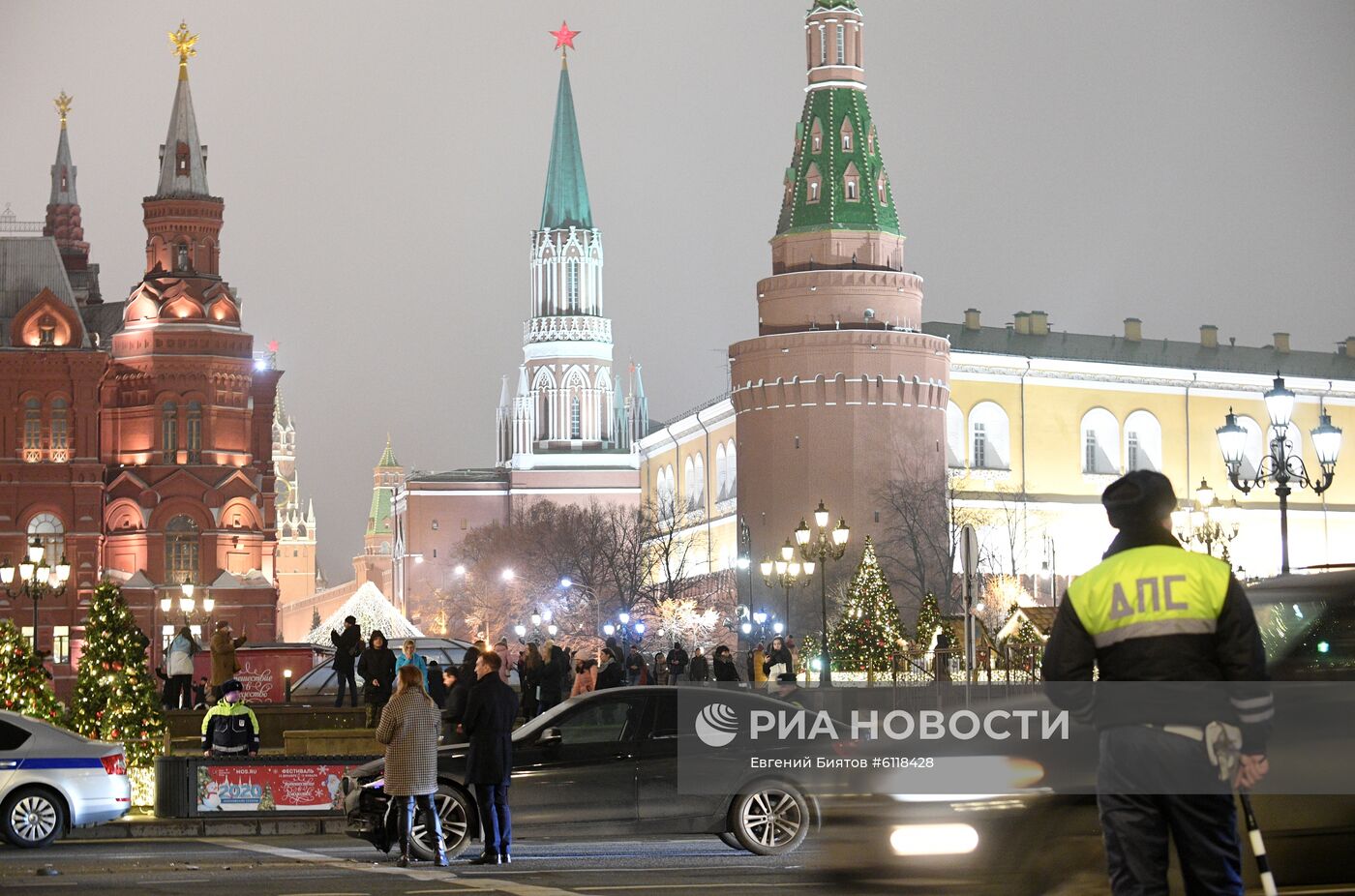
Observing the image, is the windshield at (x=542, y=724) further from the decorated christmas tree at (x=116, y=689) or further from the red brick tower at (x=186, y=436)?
the red brick tower at (x=186, y=436)

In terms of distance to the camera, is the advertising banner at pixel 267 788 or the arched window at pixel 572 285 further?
the arched window at pixel 572 285

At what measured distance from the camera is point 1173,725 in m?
7.89

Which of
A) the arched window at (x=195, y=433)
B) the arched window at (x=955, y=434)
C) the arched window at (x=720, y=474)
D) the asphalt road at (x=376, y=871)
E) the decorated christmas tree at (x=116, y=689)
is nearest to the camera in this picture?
the asphalt road at (x=376, y=871)

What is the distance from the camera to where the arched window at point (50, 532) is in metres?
82.3

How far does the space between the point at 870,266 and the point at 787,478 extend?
31.0 ft

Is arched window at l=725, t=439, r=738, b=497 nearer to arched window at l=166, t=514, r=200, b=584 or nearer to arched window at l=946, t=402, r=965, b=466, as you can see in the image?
arched window at l=946, t=402, r=965, b=466

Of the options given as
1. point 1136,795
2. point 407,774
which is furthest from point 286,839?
point 1136,795

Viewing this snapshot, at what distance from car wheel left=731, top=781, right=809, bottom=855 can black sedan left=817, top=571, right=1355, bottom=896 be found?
6.24 metres

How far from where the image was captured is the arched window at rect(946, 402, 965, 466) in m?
97.8

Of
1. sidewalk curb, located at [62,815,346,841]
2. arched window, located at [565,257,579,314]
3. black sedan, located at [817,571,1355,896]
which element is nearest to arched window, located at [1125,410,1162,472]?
arched window, located at [565,257,579,314]

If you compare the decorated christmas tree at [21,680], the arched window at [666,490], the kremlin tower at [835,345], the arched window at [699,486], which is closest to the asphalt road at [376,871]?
the decorated christmas tree at [21,680]

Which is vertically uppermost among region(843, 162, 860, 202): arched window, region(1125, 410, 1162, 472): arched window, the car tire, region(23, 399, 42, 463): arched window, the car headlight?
region(843, 162, 860, 202): arched window

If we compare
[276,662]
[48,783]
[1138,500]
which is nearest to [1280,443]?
[48,783]

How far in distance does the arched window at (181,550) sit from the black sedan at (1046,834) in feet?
251
